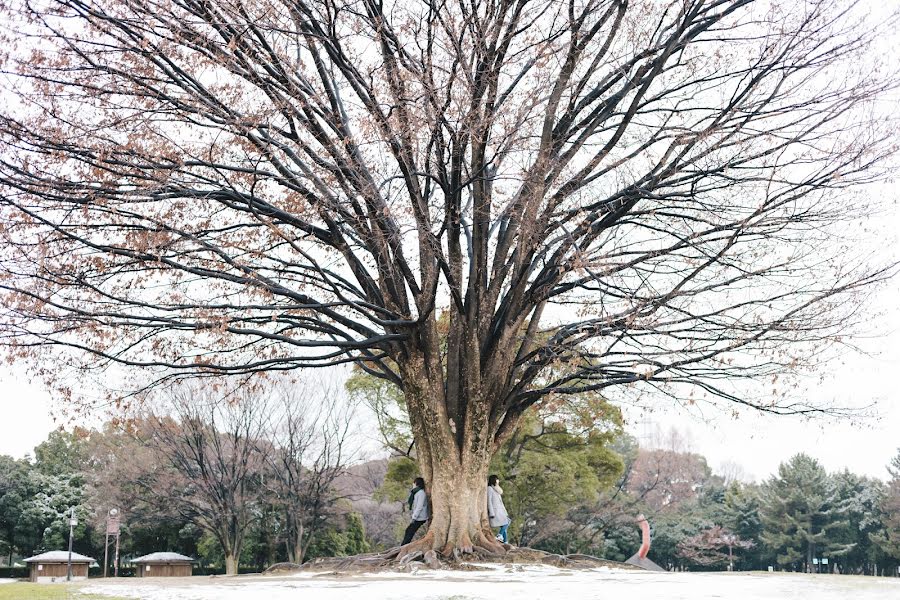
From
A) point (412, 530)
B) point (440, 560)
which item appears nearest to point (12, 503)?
point (412, 530)

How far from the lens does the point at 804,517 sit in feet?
145

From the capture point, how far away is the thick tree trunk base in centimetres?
1032

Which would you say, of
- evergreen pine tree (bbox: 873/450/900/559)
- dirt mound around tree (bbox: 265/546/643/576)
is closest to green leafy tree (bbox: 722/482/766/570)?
evergreen pine tree (bbox: 873/450/900/559)

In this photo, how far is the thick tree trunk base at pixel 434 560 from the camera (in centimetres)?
1032

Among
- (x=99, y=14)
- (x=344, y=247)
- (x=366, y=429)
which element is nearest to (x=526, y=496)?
(x=366, y=429)

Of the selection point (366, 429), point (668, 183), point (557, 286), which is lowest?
point (366, 429)

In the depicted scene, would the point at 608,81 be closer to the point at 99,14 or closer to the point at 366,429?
the point at 99,14

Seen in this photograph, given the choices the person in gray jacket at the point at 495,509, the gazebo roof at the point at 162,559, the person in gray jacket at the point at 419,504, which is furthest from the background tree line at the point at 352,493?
the person in gray jacket at the point at 419,504

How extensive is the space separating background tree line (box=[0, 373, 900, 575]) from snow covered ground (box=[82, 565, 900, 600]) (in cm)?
439

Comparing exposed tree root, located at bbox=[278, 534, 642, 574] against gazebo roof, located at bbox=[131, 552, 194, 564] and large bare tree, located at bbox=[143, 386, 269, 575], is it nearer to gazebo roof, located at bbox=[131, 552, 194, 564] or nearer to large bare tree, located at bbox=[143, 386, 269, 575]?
large bare tree, located at bbox=[143, 386, 269, 575]

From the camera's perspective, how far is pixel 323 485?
100 feet

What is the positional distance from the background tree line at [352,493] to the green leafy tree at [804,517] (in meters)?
0.10

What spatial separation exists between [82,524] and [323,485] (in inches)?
736

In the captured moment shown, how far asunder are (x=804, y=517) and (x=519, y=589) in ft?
140
